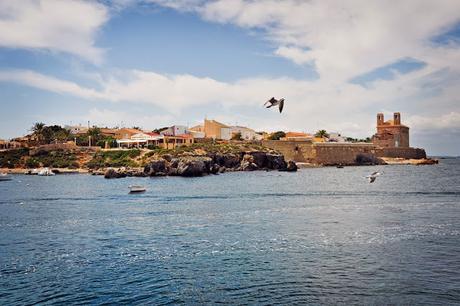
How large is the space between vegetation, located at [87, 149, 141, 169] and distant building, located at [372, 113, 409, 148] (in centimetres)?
7351

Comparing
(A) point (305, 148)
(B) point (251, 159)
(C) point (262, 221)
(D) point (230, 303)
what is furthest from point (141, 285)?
(A) point (305, 148)

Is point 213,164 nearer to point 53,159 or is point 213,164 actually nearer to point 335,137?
point 53,159

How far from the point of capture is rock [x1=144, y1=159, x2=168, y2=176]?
246 feet

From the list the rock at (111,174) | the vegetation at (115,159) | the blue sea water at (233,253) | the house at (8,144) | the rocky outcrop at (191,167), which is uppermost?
the house at (8,144)

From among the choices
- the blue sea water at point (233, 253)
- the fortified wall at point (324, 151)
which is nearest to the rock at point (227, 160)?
the fortified wall at point (324, 151)

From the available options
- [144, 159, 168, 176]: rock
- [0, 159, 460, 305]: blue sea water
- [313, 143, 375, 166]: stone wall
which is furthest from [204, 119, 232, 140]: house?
[0, 159, 460, 305]: blue sea water

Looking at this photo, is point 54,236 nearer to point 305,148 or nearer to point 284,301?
point 284,301

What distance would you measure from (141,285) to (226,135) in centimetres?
10018

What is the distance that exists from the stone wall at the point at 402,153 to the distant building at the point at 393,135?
65.4 inches

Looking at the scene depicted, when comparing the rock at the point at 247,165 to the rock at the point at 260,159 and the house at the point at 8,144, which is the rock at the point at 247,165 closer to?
the rock at the point at 260,159

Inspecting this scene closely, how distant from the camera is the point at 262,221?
2764cm

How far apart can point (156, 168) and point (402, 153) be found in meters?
82.2

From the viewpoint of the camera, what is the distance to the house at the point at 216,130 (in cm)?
11400

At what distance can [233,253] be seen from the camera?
19391 millimetres
